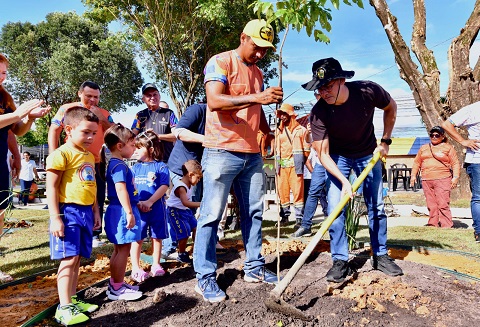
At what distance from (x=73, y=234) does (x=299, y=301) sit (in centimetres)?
165

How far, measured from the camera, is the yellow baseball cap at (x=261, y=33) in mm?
2693

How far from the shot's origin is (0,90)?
345cm

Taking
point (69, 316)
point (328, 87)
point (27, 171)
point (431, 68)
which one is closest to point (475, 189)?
point (328, 87)

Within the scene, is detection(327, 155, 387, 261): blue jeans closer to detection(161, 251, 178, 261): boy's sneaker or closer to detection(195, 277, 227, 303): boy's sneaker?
detection(195, 277, 227, 303): boy's sneaker

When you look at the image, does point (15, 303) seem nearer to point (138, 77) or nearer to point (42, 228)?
point (42, 228)

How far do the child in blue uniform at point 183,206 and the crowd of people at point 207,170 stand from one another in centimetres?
1

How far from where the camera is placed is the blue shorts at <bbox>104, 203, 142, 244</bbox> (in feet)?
9.70

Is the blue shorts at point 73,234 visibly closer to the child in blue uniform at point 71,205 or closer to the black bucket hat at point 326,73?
the child in blue uniform at point 71,205

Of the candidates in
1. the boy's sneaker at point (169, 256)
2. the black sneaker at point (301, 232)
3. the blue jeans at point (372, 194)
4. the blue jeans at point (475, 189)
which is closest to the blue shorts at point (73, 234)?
the boy's sneaker at point (169, 256)

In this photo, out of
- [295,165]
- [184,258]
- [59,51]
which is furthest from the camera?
[59,51]

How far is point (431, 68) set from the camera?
9750mm

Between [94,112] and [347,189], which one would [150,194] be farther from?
[347,189]

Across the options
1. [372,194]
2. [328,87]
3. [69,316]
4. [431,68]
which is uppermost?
[431,68]

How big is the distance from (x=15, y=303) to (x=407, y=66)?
978 centimetres
